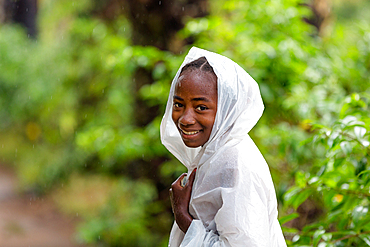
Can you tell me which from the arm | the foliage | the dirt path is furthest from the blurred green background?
the arm

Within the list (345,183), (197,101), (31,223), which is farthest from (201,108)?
(31,223)

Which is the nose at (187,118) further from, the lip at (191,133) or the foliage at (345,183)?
the foliage at (345,183)

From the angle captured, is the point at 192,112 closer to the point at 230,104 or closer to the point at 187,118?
the point at 187,118

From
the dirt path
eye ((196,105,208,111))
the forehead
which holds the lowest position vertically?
the dirt path

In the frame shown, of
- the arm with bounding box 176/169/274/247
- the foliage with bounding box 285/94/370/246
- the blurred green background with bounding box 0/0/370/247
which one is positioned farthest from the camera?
the blurred green background with bounding box 0/0/370/247

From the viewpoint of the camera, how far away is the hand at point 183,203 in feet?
4.90

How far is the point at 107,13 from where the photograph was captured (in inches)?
244

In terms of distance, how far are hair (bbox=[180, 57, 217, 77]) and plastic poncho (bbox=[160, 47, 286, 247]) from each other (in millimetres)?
16

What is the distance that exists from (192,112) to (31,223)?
688 cm

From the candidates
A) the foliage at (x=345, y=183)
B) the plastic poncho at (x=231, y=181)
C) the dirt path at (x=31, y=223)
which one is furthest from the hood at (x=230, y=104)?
the dirt path at (x=31, y=223)

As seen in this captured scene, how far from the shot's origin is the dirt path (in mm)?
6543

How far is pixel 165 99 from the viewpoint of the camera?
3.63 m

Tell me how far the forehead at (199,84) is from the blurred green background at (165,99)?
940 millimetres

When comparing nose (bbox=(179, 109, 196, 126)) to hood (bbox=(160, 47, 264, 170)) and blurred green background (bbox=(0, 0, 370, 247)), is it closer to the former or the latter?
hood (bbox=(160, 47, 264, 170))
